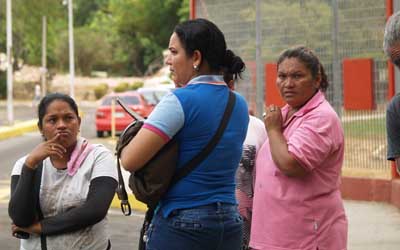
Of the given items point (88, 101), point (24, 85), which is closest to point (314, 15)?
point (88, 101)

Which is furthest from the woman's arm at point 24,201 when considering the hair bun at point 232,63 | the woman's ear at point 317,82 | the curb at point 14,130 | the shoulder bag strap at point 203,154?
the curb at point 14,130

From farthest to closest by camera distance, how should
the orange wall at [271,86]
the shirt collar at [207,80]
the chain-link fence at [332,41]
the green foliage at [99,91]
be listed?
the green foliage at [99,91] < the orange wall at [271,86] < the chain-link fence at [332,41] < the shirt collar at [207,80]

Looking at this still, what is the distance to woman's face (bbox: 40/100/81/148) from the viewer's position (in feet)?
13.2


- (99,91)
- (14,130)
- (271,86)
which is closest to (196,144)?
(271,86)

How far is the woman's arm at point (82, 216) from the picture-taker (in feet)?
12.7

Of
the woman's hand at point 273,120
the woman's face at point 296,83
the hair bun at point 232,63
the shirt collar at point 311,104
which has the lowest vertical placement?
the woman's hand at point 273,120

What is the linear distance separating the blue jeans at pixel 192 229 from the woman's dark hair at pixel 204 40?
24.2 inches

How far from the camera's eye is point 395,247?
8602 mm

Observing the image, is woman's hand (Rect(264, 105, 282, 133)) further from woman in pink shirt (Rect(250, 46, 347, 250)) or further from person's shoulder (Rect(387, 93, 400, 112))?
person's shoulder (Rect(387, 93, 400, 112))

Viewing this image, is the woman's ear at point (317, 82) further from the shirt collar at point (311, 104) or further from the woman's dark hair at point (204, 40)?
the woman's dark hair at point (204, 40)

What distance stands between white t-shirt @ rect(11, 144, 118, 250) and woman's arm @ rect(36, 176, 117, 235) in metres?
0.04

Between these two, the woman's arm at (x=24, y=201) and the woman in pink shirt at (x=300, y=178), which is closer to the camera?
the woman's arm at (x=24, y=201)

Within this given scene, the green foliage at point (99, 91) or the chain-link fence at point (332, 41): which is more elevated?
the chain-link fence at point (332, 41)

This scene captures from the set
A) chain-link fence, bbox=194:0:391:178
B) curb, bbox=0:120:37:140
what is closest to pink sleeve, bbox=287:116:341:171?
chain-link fence, bbox=194:0:391:178
